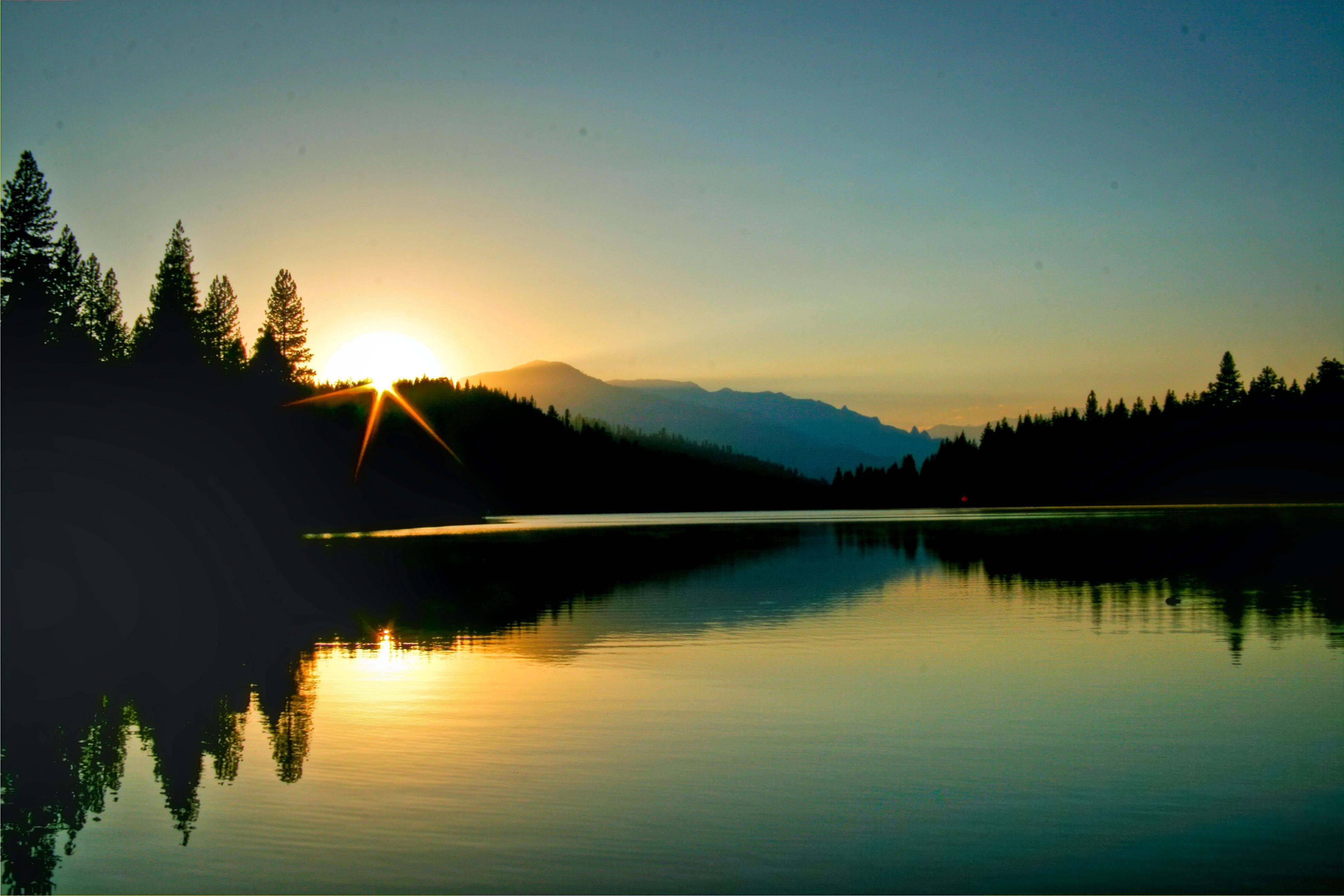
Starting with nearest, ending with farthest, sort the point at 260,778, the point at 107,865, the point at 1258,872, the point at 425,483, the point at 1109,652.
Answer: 1. the point at 1258,872
2. the point at 107,865
3. the point at 260,778
4. the point at 1109,652
5. the point at 425,483

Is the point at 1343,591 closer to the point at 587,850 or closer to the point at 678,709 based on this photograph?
the point at 678,709

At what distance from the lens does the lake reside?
11.1m

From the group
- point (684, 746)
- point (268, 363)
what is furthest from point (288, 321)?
point (684, 746)

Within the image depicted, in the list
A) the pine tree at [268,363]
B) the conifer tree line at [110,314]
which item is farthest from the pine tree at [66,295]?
the pine tree at [268,363]

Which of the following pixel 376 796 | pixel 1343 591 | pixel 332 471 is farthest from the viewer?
pixel 332 471

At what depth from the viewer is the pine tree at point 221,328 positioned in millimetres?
112188

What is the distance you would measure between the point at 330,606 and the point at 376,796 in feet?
83.8

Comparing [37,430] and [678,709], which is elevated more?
[37,430]

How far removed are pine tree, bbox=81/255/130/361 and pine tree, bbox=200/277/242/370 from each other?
26.8 ft

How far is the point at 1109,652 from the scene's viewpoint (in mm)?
24672

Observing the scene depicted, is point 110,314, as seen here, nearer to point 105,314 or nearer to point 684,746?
point 105,314

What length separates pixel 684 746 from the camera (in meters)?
16.2

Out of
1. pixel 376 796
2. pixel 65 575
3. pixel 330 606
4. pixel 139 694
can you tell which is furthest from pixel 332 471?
pixel 376 796

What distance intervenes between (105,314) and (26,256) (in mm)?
24695
